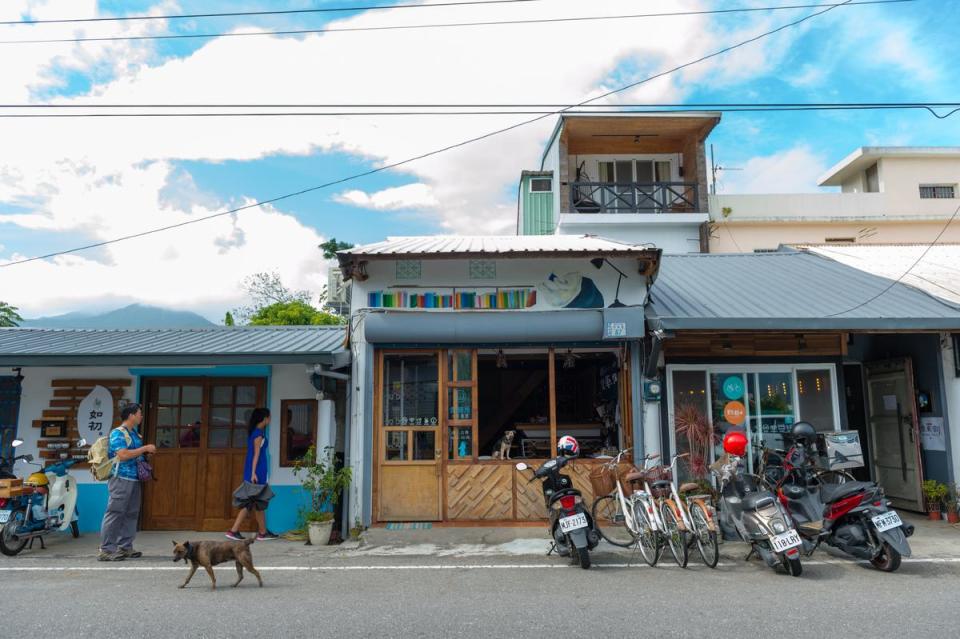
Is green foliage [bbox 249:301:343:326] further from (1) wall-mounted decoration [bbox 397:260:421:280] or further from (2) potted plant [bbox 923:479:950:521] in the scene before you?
(2) potted plant [bbox 923:479:950:521]

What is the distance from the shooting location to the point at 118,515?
725 cm

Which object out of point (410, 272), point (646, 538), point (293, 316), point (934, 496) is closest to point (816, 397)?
point (934, 496)

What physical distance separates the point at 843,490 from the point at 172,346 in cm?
869

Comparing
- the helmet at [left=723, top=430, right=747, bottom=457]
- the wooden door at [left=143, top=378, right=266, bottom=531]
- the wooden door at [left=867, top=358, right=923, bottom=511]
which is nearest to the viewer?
the helmet at [left=723, top=430, right=747, bottom=457]

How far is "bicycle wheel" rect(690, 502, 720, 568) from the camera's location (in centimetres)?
643

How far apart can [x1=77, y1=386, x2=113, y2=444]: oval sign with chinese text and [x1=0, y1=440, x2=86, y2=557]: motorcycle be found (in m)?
0.87

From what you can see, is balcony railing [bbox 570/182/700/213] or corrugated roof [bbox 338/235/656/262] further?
balcony railing [bbox 570/182/700/213]

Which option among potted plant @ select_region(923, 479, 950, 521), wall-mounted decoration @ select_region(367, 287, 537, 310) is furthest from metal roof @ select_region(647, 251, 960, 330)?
potted plant @ select_region(923, 479, 950, 521)

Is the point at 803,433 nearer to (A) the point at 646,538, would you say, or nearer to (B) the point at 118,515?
(A) the point at 646,538

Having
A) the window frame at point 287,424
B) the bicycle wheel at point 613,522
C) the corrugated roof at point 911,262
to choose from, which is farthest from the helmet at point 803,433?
the window frame at point 287,424

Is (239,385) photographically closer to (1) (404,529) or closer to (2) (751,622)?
(1) (404,529)

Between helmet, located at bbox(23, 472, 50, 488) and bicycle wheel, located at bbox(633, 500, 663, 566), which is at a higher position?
helmet, located at bbox(23, 472, 50, 488)

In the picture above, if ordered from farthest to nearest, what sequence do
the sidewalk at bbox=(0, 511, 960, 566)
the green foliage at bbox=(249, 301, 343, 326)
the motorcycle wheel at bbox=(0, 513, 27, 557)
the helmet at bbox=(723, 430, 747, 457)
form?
the green foliage at bbox=(249, 301, 343, 326) → the motorcycle wheel at bbox=(0, 513, 27, 557) → the sidewalk at bbox=(0, 511, 960, 566) → the helmet at bbox=(723, 430, 747, 457)

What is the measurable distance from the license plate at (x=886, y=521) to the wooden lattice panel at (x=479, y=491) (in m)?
4.26
